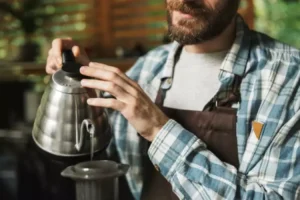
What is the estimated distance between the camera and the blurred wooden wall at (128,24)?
2.41m

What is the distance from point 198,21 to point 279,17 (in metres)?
1.28

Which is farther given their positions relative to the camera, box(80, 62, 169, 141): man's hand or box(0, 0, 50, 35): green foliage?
box(0, 0, 50, 35): green foliage

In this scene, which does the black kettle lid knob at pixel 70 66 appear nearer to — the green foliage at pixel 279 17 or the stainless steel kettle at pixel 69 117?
the stainless steel kettle at pixel 69 117

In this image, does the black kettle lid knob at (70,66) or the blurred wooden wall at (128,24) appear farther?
the blurred wooden wall at (128,24)

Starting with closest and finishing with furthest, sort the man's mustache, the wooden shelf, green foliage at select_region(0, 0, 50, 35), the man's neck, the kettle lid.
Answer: the kettle lid, the man's mustache, the man's neck, the wooden shelf, green foliage at select_region(0, 0, 50, 35)

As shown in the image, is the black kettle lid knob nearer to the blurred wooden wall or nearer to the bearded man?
the bearded man

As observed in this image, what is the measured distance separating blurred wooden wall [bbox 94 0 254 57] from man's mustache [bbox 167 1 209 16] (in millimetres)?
1402

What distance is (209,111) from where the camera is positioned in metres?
Result: 1.01

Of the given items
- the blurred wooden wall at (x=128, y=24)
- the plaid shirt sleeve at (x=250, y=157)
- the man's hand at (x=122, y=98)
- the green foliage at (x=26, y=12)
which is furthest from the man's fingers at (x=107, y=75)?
the blurred wooden wall at (x=128, y=24)

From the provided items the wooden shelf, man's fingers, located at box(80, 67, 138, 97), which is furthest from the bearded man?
the wooden shelf

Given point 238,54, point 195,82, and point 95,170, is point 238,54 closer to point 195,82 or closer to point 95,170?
point 195,82

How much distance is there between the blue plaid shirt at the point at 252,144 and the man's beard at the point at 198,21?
0.24ft

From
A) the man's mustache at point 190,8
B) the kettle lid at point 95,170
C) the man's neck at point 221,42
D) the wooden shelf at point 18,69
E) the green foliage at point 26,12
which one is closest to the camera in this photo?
the kettle lid at point 95,170

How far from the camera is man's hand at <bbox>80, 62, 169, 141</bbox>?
2.85 feet
